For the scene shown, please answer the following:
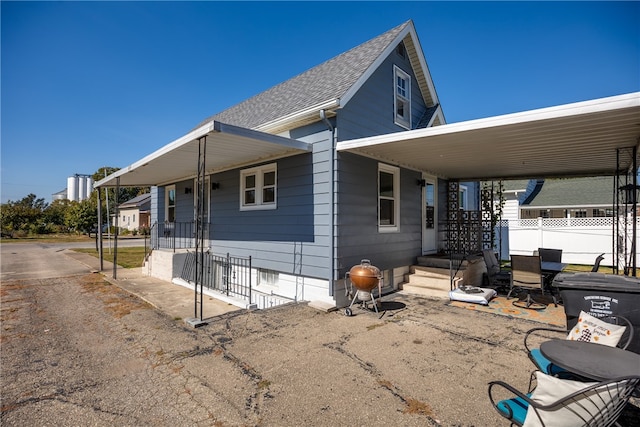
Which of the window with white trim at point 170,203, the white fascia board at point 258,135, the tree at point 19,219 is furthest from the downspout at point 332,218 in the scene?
the tree at point 19,219

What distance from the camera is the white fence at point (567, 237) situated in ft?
43.2

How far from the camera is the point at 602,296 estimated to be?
3.68 metres

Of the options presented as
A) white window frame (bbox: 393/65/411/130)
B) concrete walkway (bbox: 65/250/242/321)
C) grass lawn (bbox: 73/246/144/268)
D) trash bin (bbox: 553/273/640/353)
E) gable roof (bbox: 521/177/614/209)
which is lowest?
grass lawn (bbox: 73/246/144/268)

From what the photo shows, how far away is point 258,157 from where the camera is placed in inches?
302

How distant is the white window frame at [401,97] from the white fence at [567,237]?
661cm

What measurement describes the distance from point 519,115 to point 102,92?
1391 cm

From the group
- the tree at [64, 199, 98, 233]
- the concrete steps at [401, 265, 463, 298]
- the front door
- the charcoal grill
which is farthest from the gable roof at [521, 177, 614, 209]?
the tree at [64, 199, 98, 233]

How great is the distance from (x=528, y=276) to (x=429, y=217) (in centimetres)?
374

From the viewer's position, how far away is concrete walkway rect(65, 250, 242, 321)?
593cm

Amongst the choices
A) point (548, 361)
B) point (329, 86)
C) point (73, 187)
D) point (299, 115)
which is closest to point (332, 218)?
point (299, 115)

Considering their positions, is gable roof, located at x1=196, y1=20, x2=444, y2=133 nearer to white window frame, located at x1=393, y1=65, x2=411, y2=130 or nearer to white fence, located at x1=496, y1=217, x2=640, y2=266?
white window frame, located at x1=393, y1=65, x2=411, y2=130

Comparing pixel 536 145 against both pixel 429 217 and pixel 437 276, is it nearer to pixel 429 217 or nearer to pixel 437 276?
pixel 437 276

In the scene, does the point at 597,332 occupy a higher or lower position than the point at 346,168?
lower

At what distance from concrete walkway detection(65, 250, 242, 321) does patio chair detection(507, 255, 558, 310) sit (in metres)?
5.80
